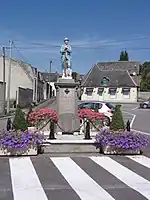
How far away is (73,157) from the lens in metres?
11.5

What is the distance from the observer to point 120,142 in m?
11.7

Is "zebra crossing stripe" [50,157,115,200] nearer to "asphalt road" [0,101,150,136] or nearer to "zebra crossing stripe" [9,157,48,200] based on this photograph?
"zebra crossing stripe" [9,157,48,200]

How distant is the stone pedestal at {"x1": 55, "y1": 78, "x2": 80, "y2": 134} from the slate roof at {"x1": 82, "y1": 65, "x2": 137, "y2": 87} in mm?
63771

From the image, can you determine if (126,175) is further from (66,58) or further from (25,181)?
(66,58)

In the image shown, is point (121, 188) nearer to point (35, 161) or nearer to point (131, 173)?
point (131, 173)

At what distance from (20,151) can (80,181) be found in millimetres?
3566

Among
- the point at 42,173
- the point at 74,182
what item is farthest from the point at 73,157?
the point at 74,182

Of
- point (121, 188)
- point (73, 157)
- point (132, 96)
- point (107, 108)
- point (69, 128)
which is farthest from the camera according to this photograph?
point (132, 96)

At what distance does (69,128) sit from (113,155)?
11.5 ft

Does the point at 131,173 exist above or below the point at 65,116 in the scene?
below

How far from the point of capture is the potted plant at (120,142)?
11766 millimetres

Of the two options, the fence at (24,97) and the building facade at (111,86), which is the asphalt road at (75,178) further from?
the building facade at (111,86)

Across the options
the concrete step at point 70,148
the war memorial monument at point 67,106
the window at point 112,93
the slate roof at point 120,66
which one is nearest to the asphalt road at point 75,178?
the concrete step at point 70,148

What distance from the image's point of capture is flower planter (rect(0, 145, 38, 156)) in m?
11.5
